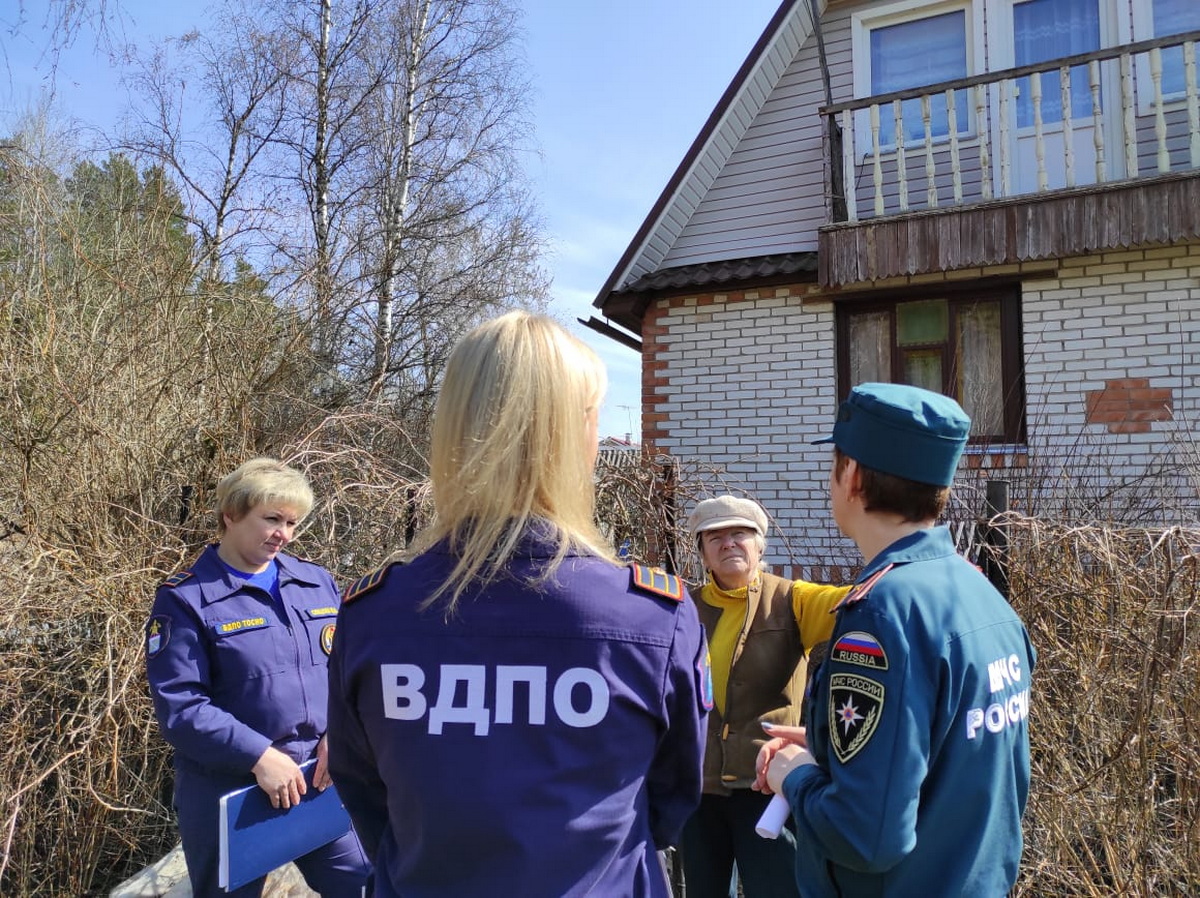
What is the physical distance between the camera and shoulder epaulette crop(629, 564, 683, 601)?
4.02ft

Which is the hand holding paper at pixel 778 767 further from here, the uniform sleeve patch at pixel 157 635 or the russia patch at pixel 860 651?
the uniform sleeve patch at pixel 157 635

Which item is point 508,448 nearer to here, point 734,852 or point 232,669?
point 232,669

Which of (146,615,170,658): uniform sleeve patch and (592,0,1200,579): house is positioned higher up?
(592,0,1200,579): house

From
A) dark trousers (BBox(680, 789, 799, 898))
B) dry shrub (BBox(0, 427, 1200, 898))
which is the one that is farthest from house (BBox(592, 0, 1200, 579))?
dark trousers (BBox(680, 789, 799, 898))

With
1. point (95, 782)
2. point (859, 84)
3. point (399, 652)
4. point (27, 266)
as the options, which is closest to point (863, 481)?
point (399, 652)

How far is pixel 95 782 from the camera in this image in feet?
11.9

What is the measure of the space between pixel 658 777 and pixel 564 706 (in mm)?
319

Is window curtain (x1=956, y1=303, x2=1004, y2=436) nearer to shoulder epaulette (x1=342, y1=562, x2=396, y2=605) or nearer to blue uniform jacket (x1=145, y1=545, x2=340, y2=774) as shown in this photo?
blue uniform jacket (x1=145, y1=545, x2=340, y2=774)

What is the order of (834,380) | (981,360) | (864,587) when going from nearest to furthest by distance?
1. (864,587)
2. (981,360)
3. (834,380)

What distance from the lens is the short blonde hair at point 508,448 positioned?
3.92ft

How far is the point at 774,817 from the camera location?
147cm

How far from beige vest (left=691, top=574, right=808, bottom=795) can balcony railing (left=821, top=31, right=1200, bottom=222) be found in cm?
528

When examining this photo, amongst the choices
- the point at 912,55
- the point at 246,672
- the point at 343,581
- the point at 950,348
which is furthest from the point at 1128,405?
the point at 246,672

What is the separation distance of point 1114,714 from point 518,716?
261 cm
